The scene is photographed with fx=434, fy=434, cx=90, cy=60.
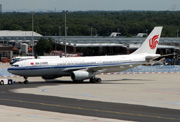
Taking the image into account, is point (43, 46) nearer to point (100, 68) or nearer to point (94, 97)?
point (100, 68)

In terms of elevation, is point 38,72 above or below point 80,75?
above

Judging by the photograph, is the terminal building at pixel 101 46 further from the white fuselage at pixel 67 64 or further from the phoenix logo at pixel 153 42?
the white fuselage at pixel 67 64

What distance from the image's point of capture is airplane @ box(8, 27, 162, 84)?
61.5 m

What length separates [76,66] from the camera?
64688 millimetres

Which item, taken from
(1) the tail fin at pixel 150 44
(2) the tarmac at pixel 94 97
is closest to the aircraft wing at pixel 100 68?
(1) the tail fin at pixel 150 44

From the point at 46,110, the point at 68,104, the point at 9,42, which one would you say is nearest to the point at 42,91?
the point at 68,104

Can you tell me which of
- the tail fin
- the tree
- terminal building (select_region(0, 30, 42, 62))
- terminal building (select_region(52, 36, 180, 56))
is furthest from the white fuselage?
the tree

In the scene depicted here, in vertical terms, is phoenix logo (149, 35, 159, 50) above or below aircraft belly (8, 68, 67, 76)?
above

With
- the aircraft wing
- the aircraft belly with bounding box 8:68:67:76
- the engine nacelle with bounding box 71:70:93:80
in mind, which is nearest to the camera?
the aircraft belly with bounding box 8:68:67:76

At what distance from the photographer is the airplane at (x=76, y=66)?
61.5 m

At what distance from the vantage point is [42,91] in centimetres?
5194

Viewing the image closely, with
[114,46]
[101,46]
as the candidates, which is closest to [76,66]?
[101,46]

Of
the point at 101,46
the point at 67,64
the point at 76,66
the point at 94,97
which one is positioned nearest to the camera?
the point at 94,97

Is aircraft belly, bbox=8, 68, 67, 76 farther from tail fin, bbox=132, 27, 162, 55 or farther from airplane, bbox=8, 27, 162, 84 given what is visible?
tail fin, bbox=132, 27, 162, 55
